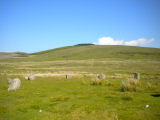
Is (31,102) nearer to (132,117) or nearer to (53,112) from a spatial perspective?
(53,112)

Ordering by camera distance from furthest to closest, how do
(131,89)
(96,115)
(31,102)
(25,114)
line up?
(131,89) → (31,102) → (25,114) → (96,115)

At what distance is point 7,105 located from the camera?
503 inches

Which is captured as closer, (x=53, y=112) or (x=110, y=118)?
(x=110, y=118)

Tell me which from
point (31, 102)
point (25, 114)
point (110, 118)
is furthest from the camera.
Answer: point (31, 102)

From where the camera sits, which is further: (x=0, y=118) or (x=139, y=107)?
(x=139, y=107)

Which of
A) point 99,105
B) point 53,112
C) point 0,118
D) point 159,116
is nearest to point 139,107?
point 159,116

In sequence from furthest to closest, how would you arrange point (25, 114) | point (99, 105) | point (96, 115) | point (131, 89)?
1. point (131, 89)
2. point (99, 105)
3. point (25, 114)
4. point (96, 115)

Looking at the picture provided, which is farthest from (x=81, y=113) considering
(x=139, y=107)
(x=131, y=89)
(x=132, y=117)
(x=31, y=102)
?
(x=131, y=89)

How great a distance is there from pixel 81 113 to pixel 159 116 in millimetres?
4912

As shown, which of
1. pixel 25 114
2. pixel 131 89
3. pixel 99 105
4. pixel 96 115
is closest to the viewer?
pixel 96 115

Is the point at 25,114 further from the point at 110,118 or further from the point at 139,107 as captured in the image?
the point at 139,107

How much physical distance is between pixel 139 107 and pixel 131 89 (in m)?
7.33

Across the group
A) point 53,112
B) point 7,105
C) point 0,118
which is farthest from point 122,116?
point 7,105

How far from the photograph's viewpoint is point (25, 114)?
1098cm
